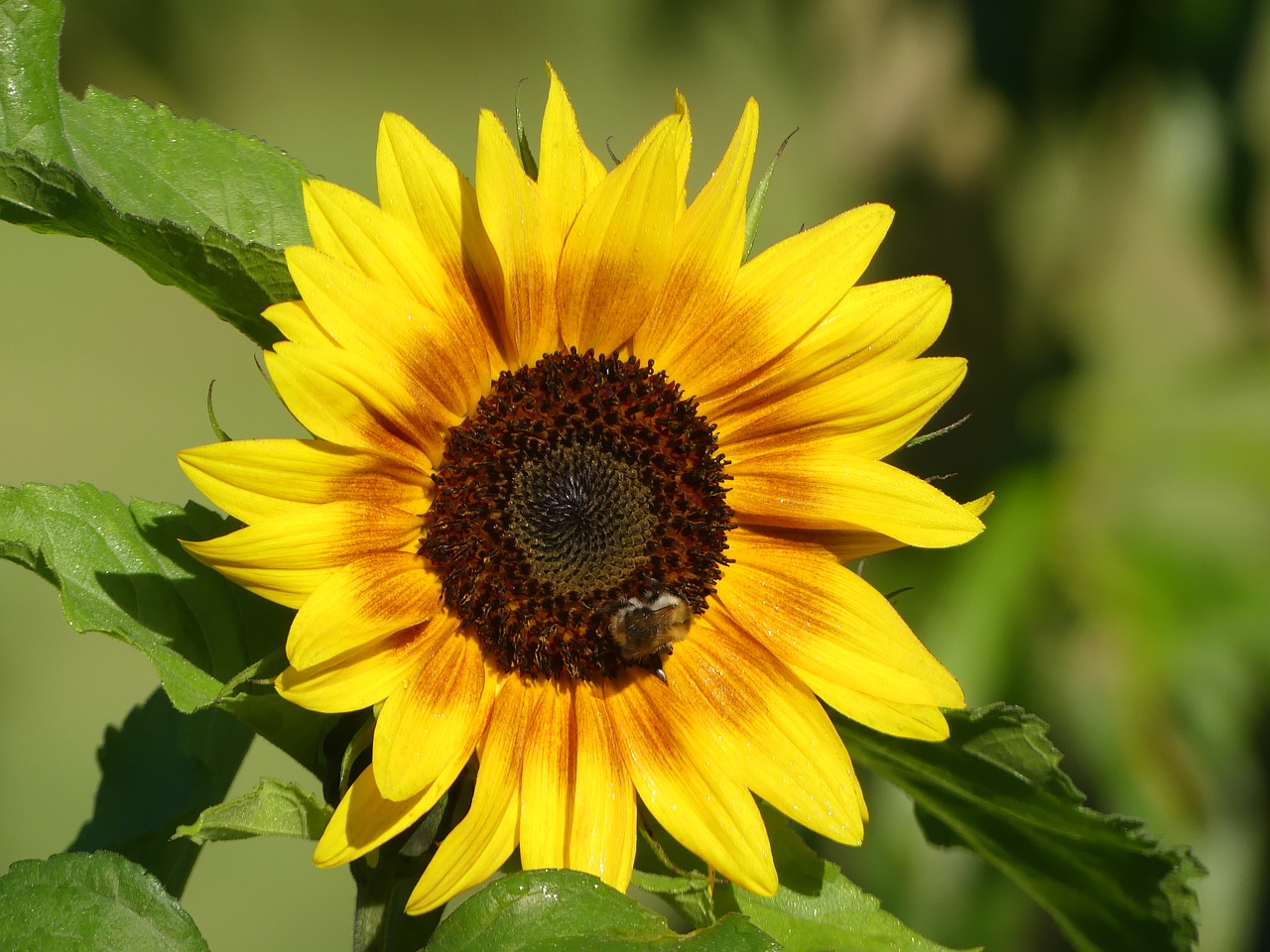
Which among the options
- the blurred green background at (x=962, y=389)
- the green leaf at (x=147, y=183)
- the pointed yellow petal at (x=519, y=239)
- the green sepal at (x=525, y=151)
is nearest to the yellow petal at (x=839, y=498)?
the pointed yellow petal at (x=519, y=239)

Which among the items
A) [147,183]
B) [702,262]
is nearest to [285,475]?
[147,183]

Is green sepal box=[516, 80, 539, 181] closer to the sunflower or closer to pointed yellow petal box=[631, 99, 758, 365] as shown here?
the sunflower

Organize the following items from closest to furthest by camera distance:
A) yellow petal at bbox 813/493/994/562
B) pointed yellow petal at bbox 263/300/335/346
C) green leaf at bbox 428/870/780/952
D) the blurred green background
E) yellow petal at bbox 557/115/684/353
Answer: green leaf at bbox 428/870/780/952
pointed yellow petal at bbox 263/300/335/346
yellow petal at bbox 557/115/684/353
yellow petal at bbox 813/493/994/562
the blurred green background

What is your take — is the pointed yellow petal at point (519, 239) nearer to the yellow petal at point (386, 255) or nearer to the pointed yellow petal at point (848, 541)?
the yellow petal at point (386, 255)

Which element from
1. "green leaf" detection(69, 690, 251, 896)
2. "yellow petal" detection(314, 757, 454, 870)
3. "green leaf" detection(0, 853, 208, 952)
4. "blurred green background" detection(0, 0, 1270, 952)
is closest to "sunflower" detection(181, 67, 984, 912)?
"yellow petal" detection(314, 757, 454, 870)

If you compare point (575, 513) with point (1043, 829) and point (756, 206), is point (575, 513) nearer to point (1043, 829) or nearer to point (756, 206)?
point (756, 206)

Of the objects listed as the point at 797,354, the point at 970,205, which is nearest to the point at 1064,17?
the point at 970,205
